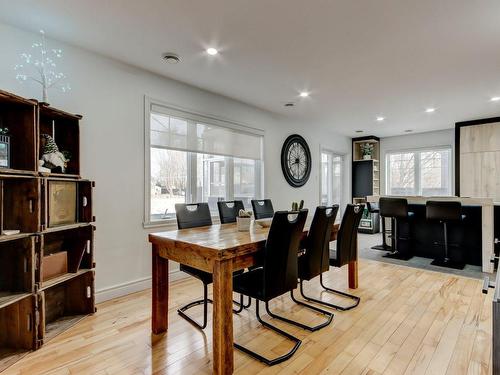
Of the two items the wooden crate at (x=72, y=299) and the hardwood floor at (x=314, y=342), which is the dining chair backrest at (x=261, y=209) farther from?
the wooden crate at (x=72, y=299)

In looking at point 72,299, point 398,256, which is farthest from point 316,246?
point 398,256

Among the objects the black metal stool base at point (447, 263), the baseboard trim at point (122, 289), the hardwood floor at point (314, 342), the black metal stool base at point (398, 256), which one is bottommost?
the hardwood floor at point (314, 342)

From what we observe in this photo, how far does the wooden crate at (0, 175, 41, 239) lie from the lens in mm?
2070

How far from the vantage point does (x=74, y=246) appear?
8.45 feet

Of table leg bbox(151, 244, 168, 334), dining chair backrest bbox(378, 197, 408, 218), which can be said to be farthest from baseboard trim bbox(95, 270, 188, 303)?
dining chair backrest bbox(378, 197, 408, 218)

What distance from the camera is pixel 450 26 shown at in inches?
92.8

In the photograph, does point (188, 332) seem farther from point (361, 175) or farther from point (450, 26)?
point (361, 175)

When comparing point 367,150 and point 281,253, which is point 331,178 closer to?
point 367,150

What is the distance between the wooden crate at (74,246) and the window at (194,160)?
2.53 ft

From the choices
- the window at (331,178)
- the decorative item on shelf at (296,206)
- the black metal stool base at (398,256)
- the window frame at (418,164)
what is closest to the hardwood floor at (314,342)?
the decorative item on shelf at (296,206)

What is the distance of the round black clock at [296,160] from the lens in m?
5.31

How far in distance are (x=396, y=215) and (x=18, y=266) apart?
4572mm

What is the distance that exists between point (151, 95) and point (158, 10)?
4.17ft

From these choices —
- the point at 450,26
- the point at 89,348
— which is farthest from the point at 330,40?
the point at 89,348
